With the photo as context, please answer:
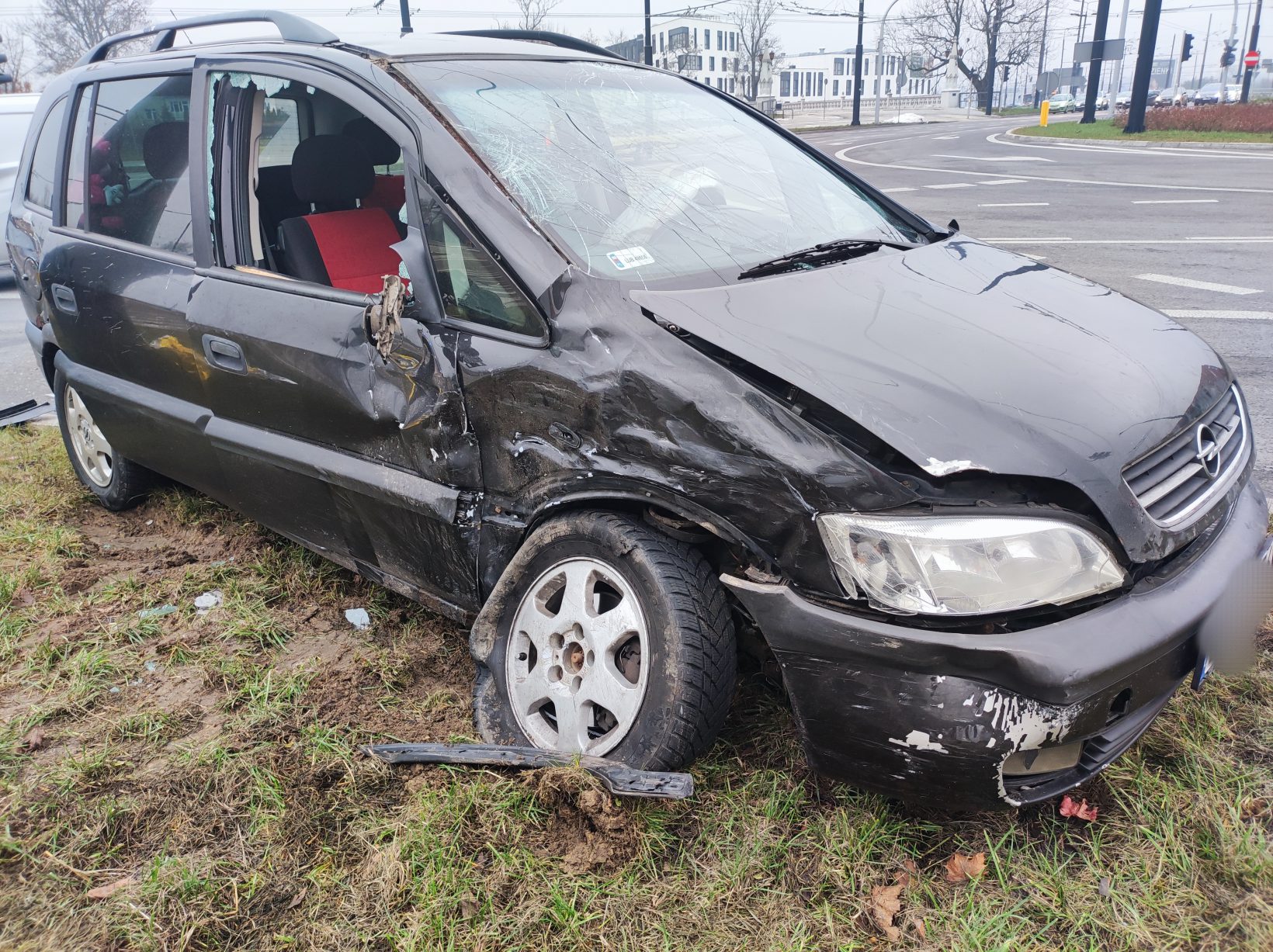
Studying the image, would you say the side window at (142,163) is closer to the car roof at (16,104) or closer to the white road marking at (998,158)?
the car roof at (16,104)

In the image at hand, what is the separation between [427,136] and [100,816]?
1.83m

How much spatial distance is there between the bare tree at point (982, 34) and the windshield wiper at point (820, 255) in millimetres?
69138

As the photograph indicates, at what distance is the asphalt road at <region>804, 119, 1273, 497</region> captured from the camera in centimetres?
589

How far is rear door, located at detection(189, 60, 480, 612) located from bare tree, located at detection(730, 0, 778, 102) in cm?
6453

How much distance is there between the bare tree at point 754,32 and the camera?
63.7m

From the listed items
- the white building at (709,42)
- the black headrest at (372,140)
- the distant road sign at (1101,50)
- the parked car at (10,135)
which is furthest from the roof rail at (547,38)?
the white building at (709,42)

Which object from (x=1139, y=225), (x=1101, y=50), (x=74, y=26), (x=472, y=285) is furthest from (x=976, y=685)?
(x=74, y=26)

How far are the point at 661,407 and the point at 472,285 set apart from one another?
2.11 ft

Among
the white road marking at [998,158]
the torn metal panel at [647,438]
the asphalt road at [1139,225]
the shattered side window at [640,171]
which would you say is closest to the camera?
the torn metal panel at [647,438]

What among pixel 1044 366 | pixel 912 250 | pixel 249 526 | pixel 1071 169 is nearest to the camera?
pixel 1044 366

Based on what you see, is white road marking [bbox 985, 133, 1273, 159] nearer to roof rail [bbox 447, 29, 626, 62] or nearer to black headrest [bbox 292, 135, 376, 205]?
roof rail [bbox 447, 29, 626, 62]

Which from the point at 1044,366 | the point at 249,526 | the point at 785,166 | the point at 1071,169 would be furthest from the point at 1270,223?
the point at 249,526

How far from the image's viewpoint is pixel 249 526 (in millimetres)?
3936

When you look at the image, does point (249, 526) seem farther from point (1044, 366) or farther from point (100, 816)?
point (1044, 366)
